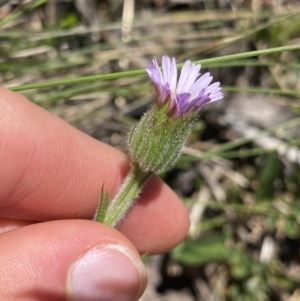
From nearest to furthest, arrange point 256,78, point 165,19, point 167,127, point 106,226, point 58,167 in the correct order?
point 167,127 → point 106,226 → point 58,167 → point 165,19 → point 256,78

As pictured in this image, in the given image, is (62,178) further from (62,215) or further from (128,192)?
(128,192)

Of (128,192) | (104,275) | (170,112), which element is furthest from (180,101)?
(104,275)

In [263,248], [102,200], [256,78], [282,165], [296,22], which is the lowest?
[263,248]

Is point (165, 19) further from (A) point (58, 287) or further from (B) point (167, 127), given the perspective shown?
(A) point (58, 287)

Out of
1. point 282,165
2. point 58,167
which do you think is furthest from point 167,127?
point 282,165

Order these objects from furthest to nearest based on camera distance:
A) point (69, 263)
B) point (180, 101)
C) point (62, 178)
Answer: point (62, 178), point (69, 263), point (180, 101)

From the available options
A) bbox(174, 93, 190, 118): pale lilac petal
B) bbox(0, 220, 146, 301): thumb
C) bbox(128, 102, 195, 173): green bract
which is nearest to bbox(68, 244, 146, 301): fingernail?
bbox(0, 220, 146, 301): thumb
